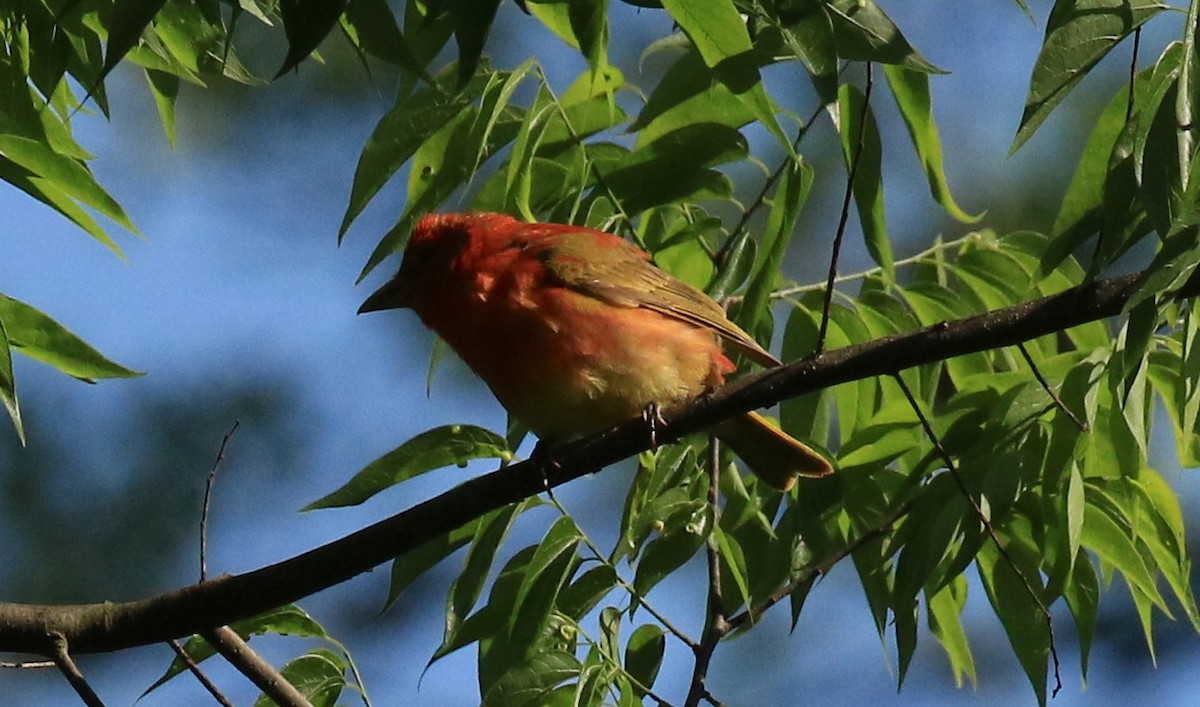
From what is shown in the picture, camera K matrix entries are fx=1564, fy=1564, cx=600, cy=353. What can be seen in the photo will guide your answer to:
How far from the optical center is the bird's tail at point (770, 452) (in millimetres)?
3680

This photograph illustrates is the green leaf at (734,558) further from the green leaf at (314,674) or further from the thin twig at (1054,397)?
the green leaf at (314,674)

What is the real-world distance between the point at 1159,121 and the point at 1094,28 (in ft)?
0.63

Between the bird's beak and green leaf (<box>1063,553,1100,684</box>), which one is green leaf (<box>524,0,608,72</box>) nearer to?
green leaf (<box>1063,553,1100,684</box>)

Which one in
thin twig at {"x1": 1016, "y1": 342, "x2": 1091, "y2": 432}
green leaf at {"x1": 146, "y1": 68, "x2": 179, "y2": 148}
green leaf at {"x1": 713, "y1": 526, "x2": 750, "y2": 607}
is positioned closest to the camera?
thin twig at {"x1": 1016, "y1": 342, "x2": 1091, "y2": 432}

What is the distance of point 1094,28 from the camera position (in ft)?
8.37

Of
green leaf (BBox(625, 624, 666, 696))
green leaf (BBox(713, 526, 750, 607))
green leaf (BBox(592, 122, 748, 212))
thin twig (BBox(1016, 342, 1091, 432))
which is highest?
green leaf (BBox(592, 122, 748, 212))

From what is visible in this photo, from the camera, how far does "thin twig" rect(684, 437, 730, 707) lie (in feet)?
11.1

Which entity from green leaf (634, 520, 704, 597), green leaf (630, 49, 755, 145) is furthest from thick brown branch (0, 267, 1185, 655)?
green leaf (630, 49, 755, 145)

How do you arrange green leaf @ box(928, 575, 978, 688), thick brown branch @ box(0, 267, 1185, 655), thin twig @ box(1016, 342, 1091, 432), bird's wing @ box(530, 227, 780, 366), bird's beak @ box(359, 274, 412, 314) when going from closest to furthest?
1. thin twig @ box(1016, 342, 1091, 432)
2. thick brown branch @ box(0, 267, 1185, 655)
3. green leaf @ box(928, 575, 978, 688)
4. bird's wing @ box(530, 227, 780, 366)
5. bird's beak @ box(359, 274, 412, 314)

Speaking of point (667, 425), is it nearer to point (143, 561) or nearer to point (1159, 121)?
point (1159, 121)

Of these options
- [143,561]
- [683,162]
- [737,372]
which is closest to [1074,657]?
[143,561]

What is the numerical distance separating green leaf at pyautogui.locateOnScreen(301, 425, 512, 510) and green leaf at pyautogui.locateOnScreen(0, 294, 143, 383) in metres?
0.54

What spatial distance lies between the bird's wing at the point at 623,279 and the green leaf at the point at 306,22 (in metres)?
1.86

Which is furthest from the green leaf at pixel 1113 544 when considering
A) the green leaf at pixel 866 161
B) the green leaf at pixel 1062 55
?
the green leaf at pixel 1062 55
